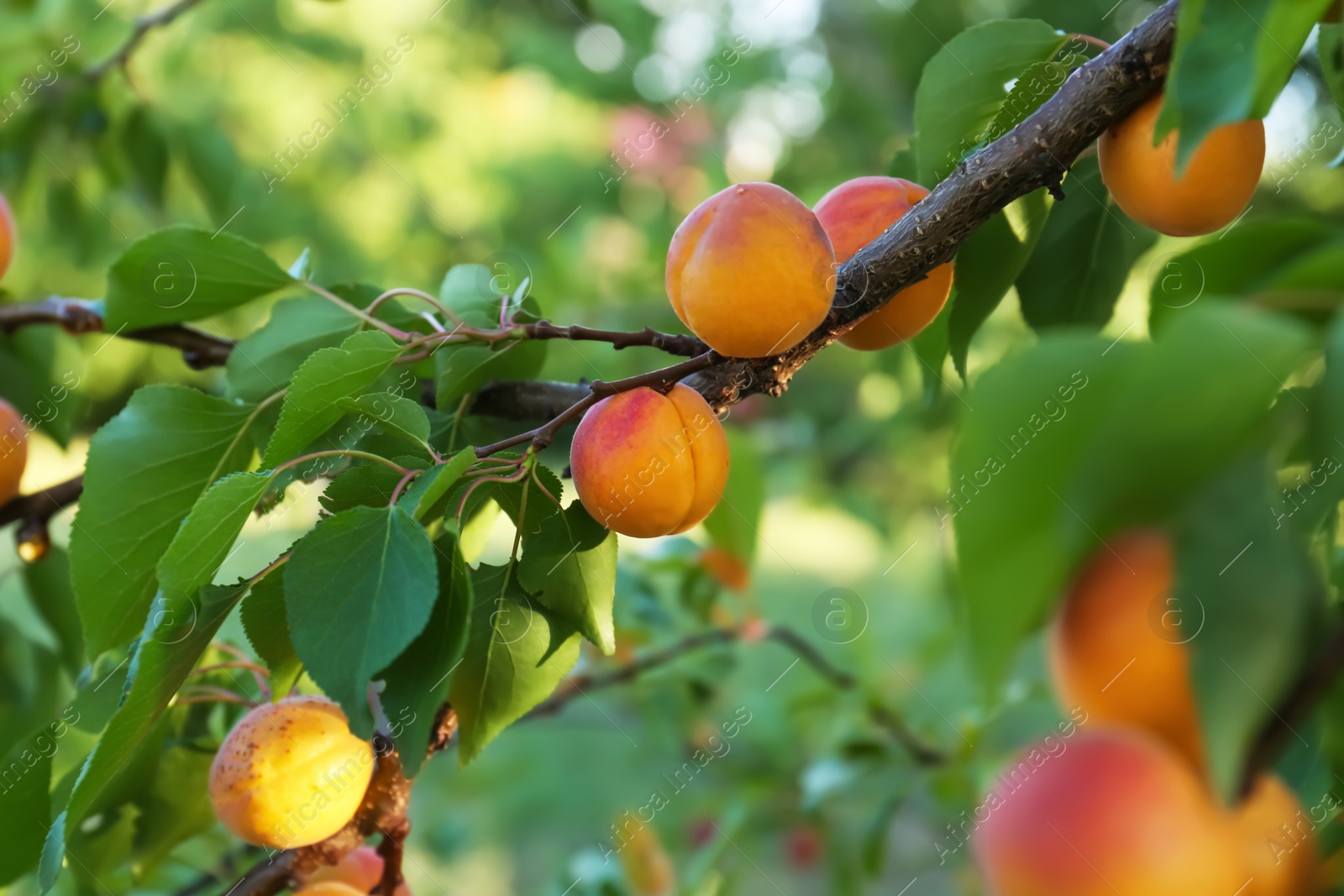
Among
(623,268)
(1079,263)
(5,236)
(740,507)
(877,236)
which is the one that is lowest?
(623,268)

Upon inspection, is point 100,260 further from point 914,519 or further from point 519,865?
point 914,519

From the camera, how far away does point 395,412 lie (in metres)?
0.39

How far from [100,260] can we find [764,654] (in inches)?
63.9

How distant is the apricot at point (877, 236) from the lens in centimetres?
45

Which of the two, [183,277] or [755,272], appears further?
[183,277]

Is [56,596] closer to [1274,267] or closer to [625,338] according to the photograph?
[625,338]

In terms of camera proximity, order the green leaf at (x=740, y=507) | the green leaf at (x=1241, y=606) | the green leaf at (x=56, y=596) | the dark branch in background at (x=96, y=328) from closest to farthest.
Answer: the green leaf at (x=1241, y=606) < the dark branch in background at (x=96, y=328) < the green leaf at (x=56, y=596) < the green leaf at (x=740, y=507)

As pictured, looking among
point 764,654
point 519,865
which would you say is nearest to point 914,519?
point 764,654

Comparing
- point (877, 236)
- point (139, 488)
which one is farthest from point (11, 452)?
point (877, 236)

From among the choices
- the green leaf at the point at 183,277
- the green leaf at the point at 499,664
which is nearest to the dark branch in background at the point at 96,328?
the green leaf at the point at 183,277

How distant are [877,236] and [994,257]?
70 mm

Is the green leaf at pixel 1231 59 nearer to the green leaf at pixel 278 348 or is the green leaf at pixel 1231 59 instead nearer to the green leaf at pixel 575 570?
the green leaf at pixel 575 570

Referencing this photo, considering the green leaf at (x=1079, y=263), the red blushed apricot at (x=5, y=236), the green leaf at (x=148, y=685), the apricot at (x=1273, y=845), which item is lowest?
the green leaf at (x=1079, y=263)

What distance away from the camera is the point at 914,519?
2.83m
